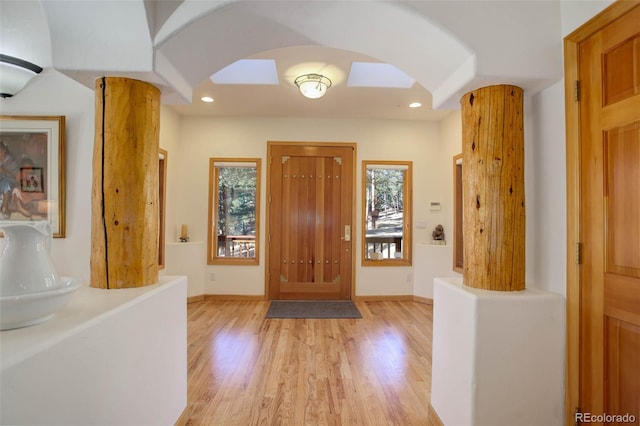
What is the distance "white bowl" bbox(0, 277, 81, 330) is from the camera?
872 mm

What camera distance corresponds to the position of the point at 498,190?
1.54 meters

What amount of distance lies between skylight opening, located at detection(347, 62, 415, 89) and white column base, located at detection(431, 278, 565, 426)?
2527 millimetres

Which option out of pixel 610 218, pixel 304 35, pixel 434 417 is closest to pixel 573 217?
pixel 610 218

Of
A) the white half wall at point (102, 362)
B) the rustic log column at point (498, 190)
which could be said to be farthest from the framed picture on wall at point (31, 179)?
the rustic log column at point (498, 190)

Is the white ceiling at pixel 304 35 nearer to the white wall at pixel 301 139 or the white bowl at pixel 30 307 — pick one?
the white bowl at pixel 30 307

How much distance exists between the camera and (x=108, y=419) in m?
1.08

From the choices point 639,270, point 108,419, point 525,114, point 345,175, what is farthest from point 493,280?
point 345,175

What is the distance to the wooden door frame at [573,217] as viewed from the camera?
145cm

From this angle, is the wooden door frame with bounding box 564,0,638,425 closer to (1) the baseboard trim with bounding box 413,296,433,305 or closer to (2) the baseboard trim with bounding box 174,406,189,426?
(2) the baseboard trim with bounding box 174,406,189,426

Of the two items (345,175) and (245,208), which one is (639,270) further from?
(245,208)

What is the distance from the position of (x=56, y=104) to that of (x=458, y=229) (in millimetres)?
4351

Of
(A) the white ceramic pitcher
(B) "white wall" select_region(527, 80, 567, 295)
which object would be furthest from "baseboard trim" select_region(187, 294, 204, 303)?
(B) "white wall" select_region(527, 80, 567, 295)

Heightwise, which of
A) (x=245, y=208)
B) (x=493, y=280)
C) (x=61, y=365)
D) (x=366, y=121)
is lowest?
(x=61, y=365)

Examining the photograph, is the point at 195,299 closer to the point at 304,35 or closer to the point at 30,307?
the point at 30,307
